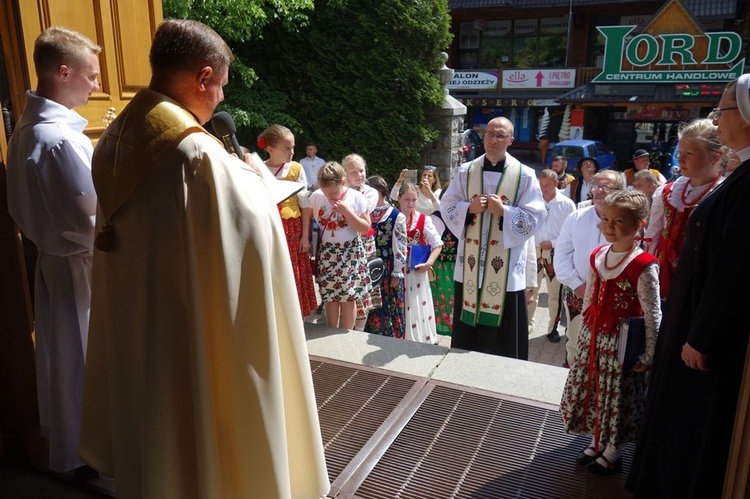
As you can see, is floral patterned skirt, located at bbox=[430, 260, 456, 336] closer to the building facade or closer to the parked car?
the parked car

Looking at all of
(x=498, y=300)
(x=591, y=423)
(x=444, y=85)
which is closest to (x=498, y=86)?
(x=444, y=85)

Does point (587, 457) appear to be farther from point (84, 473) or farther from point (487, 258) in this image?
point (84, 473)

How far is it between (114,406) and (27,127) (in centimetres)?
117

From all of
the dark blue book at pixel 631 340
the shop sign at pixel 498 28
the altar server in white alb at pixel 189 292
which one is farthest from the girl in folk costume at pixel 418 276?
the shop sign at pixel 498 28

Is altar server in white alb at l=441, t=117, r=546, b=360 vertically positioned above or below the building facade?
below

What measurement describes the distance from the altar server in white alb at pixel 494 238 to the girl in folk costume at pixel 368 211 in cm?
64

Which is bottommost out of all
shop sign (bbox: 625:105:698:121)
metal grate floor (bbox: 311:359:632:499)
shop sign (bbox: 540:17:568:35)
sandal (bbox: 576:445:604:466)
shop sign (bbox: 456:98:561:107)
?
metal grate floor (bbox: 311:359:632:499)

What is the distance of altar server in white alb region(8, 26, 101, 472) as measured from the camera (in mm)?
2285

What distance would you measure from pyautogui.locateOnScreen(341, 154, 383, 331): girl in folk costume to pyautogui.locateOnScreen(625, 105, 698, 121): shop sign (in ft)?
59.6

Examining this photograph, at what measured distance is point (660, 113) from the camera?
806 inches

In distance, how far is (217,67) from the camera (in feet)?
6.28

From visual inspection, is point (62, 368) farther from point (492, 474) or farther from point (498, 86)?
point (498, 86)

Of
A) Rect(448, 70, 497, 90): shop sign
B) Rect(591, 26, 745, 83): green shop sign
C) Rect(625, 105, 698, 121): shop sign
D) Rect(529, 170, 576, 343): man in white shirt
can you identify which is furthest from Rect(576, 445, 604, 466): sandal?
Rect(448, 70, 497, 90): shop sign

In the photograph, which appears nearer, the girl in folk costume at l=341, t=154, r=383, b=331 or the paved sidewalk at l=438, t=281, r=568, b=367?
the girl in folk costume at l=341, t=154, r=383, b=331
